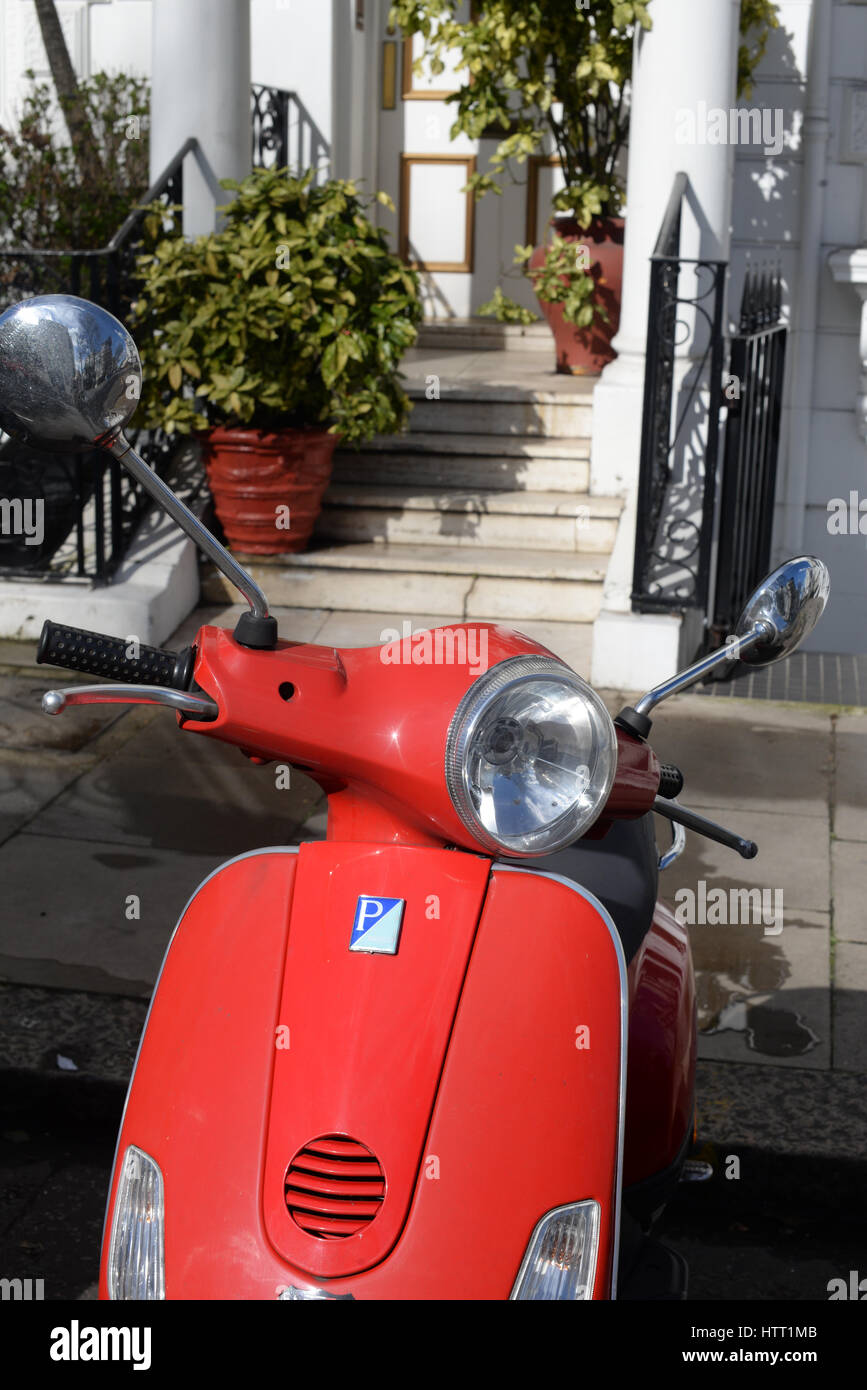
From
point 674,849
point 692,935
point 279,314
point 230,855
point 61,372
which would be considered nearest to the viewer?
point 61,372

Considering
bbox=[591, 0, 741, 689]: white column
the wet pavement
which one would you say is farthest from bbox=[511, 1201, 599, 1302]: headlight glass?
bbox=[591, 0, 741, 689]: white column

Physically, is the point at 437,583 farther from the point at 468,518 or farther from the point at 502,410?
the point at 502,410

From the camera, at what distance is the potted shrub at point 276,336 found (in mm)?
6309

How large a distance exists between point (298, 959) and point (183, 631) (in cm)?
489

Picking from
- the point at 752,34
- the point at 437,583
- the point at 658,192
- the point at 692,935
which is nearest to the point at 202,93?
the point at 658,192

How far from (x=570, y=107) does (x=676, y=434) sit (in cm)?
258

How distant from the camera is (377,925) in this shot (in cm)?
178

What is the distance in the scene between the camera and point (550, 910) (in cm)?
185

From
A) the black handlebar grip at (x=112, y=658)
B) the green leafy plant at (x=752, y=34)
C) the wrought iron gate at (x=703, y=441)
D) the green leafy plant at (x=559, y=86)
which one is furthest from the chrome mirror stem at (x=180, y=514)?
the green leafy plant at (x=559, y=86)

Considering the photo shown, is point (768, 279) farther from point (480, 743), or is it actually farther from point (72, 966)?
point (480, 743)

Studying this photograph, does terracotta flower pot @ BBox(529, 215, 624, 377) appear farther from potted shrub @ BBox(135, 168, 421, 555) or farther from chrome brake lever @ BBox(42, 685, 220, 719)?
chrome brake lever @ BBox(42, 685, 220, 719)

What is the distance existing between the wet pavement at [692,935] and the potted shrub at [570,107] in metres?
2.94

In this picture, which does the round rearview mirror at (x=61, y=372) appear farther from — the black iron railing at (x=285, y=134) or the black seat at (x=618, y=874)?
the black iron railing at (x=285, y=134)
